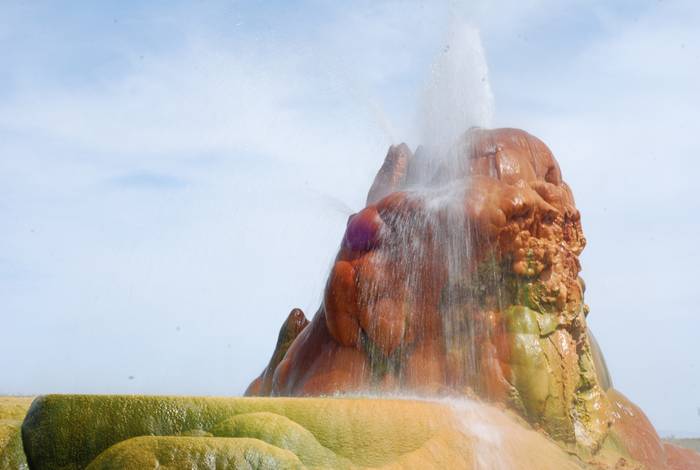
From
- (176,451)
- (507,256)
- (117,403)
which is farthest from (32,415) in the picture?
(507,256)

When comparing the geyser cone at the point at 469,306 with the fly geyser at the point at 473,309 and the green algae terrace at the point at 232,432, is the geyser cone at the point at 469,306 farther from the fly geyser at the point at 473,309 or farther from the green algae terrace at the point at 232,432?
the green algae terrace at the point at 232,432

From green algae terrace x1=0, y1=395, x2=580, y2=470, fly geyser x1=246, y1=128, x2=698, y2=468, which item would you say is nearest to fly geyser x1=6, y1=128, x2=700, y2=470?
fly geyser x1=246, y1=128, x2=698, y2=468

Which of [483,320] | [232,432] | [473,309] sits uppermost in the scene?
[473,309]

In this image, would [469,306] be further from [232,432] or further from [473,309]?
[232,432]

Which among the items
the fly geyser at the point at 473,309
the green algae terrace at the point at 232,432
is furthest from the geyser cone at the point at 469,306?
the green algae terrace at the point at 232,432

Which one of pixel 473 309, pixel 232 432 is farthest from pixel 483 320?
pixel 232 432

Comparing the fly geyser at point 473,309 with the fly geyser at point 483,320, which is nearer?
the fly geyser at point 483,320

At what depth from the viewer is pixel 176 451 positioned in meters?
6.02

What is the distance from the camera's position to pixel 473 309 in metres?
9.67

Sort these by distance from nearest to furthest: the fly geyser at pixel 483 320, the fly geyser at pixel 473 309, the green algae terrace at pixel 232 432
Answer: the green algae terrace at pixel 232 432 < the fly geyser at pixel 483 320 < the fly geyser at pixel 473 309

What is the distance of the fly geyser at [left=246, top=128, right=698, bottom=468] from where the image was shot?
937 centimetres

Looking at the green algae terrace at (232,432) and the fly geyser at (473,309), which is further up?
the fly geyser at (473,309)

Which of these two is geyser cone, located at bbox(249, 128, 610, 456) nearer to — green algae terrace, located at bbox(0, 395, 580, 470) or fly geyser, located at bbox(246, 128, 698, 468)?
fly geyser, located at bbox(246, 128, 698, 468)

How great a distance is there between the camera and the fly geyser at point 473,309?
9.37m
